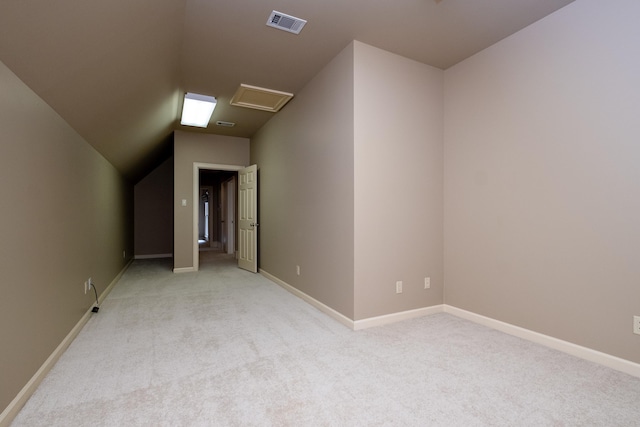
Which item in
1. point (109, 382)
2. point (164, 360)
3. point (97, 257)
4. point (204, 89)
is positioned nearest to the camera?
point (109, 382)

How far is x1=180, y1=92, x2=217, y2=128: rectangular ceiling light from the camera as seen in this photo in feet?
12.8

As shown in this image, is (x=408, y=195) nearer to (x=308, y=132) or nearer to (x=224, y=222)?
(x=308, y=132)

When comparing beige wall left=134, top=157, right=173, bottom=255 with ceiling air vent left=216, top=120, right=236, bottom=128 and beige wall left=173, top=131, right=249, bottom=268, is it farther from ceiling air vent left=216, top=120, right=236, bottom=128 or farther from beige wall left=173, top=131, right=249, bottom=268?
ceiling air vent left=216, top=120, right=236, bottom=128

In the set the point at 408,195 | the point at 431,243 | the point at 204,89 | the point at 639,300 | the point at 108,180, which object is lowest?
the point at 639,300

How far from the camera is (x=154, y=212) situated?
766 centimetres

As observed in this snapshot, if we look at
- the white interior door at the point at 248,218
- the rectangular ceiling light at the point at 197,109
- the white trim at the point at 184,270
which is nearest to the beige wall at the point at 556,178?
the rectangular ceiling light at the point at 197,109

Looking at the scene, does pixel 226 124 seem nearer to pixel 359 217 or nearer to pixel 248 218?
pixel 248 218

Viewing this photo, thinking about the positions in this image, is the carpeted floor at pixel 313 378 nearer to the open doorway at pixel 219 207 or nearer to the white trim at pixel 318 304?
the white trim at pixel 318 304

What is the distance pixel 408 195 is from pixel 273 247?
244 centimetres

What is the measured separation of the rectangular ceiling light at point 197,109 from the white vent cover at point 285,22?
179cm

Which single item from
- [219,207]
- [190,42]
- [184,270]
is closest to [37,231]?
[190,42]

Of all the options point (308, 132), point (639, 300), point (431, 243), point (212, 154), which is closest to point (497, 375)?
point (639, 300)

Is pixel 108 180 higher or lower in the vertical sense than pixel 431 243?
higher

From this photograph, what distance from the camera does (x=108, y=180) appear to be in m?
4.17
